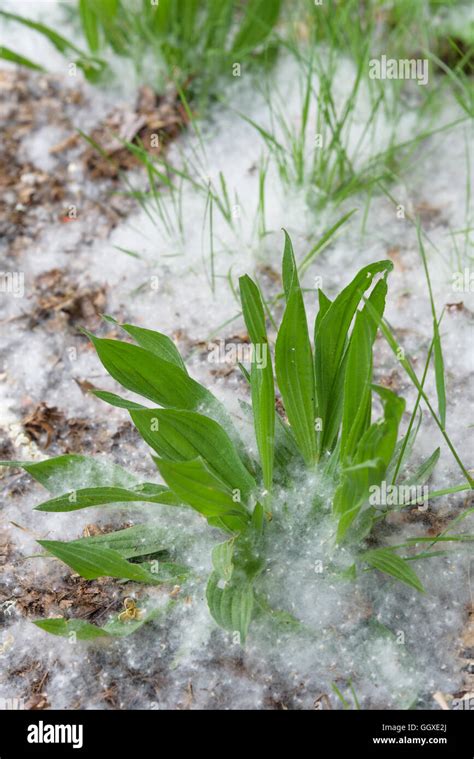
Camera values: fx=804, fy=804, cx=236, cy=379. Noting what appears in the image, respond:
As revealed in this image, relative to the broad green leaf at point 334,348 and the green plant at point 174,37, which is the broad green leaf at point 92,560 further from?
the green plant at point 174,37

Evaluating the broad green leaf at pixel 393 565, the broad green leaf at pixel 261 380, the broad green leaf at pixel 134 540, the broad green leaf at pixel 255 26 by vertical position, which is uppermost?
the broad green leaf at pixel 255 26

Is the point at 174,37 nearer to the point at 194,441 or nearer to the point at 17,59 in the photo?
the point at 17,59

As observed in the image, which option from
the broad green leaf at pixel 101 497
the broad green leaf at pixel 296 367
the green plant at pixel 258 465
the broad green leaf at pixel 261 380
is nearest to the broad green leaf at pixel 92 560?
the green plant at pixel 258 465

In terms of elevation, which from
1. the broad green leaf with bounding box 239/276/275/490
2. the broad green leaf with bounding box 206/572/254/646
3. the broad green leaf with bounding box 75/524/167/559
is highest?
the broad green leaf with bounding box 239/276/275/490

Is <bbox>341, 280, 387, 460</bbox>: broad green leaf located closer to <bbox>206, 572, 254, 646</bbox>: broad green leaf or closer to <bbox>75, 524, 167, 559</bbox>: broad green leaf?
<bbox>206, 572, 254, 646</bbox>: broad green leaf

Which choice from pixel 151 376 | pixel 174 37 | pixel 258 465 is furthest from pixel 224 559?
pixel 174 37

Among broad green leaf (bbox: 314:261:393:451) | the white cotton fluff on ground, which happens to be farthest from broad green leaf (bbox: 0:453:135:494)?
broad green leaf (bbox: 314:261:393:451)
